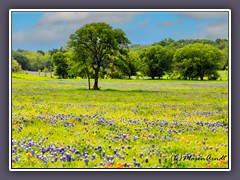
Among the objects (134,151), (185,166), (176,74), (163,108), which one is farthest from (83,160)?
(176,74)

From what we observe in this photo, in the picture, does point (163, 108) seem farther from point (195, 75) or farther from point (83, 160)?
point (83, 160)

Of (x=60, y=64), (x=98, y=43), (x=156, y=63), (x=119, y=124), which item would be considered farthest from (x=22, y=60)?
(x=156, y=63)

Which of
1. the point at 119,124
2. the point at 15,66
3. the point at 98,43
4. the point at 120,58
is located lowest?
the point at 119,124

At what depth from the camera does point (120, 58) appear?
9875mm

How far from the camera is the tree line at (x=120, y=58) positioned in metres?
9.18

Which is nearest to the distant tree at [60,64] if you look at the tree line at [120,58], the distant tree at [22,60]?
the tree line at [120,58]

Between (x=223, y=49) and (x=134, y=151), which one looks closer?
(x=134, y=151)

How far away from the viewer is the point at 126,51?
975cm

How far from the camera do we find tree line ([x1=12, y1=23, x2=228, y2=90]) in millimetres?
9180

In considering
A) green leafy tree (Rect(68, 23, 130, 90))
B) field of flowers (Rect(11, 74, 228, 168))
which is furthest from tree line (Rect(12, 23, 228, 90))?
field of flowers (Rect(11, 74, 228, 168))

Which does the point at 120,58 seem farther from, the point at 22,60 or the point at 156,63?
the point at 22,60

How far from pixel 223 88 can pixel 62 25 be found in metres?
3.49

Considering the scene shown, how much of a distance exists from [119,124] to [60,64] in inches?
75.9

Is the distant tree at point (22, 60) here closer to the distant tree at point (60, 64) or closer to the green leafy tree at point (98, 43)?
the distant tree at point (60, 64)
